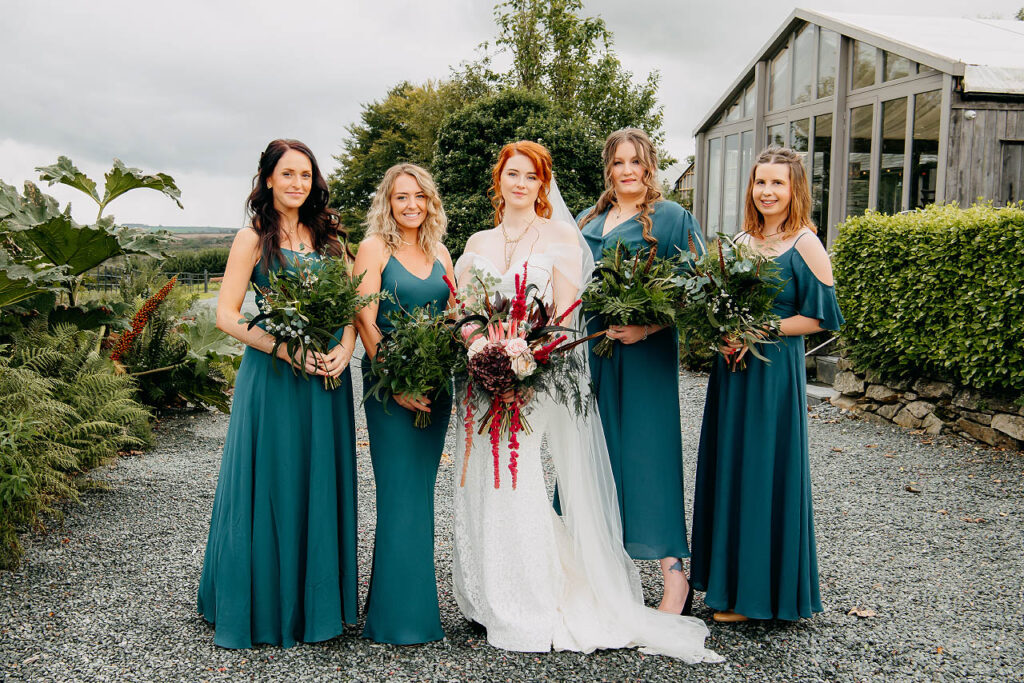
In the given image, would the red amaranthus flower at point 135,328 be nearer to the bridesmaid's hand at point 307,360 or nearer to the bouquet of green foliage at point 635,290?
the bridesmaid's hand at point 307,360

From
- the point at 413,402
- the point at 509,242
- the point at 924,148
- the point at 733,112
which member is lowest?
the point at 413,402

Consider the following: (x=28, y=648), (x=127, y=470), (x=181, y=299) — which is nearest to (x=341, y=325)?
(x=28, y=648)

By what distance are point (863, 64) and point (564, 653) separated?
1226 centimetres

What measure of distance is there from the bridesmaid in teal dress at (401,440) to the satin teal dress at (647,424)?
2.96ft

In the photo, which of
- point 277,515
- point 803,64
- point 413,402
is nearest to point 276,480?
point 277,515

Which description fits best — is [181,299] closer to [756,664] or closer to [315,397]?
[315,397]

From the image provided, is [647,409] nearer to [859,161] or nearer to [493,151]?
[493,151]

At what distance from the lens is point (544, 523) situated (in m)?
3.67

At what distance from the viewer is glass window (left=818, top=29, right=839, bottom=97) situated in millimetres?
13305

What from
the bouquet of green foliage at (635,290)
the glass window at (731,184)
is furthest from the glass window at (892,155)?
the bouquet of green foliage at (635,290)

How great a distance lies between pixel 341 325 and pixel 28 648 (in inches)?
83.4

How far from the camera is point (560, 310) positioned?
12.4 ft

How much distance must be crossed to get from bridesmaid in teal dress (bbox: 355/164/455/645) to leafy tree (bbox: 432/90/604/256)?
955 centimetres

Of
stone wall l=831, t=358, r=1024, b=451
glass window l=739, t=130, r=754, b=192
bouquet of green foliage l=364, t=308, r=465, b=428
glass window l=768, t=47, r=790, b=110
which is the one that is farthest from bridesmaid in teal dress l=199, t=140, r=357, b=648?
glass window l=739, t=130, r=754, b=192
